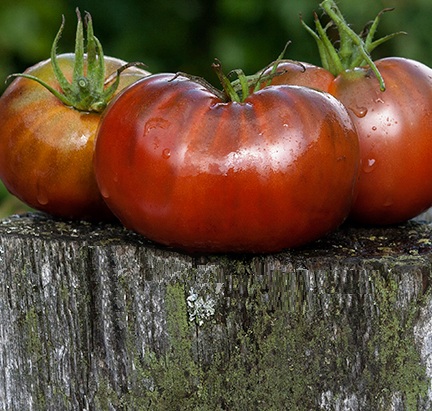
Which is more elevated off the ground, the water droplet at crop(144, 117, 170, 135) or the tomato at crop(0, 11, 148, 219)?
the water droplet at crop(144, 117, 170, 135)

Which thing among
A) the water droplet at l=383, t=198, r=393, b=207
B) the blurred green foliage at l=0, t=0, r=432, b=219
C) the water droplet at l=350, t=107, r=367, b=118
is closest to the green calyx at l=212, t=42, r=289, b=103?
the water droplet at l=350, t=107, r=367, b=118

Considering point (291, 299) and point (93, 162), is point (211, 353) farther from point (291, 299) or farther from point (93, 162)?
point (93, 162)

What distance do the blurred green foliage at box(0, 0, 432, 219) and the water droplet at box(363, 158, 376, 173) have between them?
1.83 meters

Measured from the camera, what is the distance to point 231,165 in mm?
1234

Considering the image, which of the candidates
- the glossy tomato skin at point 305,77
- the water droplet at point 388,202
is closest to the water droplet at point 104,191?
the glossy tomato skin at point 305,77

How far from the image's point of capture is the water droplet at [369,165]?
1393 millimetres

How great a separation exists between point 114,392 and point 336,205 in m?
0.45

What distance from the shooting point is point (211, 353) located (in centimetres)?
135

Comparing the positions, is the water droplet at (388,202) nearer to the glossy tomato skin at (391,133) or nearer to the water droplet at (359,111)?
the glossy tomato skin at (391,133)

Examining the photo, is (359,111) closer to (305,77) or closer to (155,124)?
(305,77)

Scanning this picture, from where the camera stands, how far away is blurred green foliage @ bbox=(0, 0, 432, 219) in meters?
3.27

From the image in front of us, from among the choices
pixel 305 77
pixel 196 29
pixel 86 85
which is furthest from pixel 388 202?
pixel 196 29

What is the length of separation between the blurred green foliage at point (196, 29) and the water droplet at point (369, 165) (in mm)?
1833

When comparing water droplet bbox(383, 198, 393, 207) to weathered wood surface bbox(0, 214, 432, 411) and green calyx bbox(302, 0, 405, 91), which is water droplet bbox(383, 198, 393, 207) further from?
green calyx bbox(302, 0, 405, 91)
